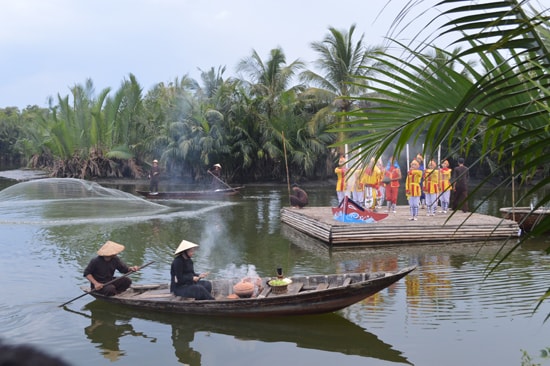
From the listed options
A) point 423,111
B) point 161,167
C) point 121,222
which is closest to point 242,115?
point 161,167

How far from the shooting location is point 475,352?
732 cm

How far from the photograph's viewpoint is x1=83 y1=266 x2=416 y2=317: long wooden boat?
810cm

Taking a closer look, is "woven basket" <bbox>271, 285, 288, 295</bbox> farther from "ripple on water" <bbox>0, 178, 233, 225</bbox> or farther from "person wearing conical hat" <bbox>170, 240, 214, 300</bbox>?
"ripple on water" <bbox>0, 178, 233, 225</bbox>

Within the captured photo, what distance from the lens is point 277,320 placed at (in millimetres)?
8484

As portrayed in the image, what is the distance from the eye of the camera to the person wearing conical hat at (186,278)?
8648 millimetres

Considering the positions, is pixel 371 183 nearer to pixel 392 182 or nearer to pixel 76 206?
pixel 392 182

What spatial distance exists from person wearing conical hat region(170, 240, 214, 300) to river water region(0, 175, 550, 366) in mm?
375

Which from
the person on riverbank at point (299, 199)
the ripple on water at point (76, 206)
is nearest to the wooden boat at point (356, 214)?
the person on riverbank at point (299, 199)

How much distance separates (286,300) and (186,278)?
5.36 feet

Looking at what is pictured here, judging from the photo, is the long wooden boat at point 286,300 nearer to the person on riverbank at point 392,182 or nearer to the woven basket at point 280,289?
the woven basket at point 280,289

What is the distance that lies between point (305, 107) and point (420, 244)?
21.2 metres

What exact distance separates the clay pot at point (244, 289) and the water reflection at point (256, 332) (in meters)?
0.38

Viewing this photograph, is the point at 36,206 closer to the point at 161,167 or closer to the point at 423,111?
the point at 161,167

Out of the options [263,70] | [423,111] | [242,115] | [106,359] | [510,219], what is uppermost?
[263,70]
